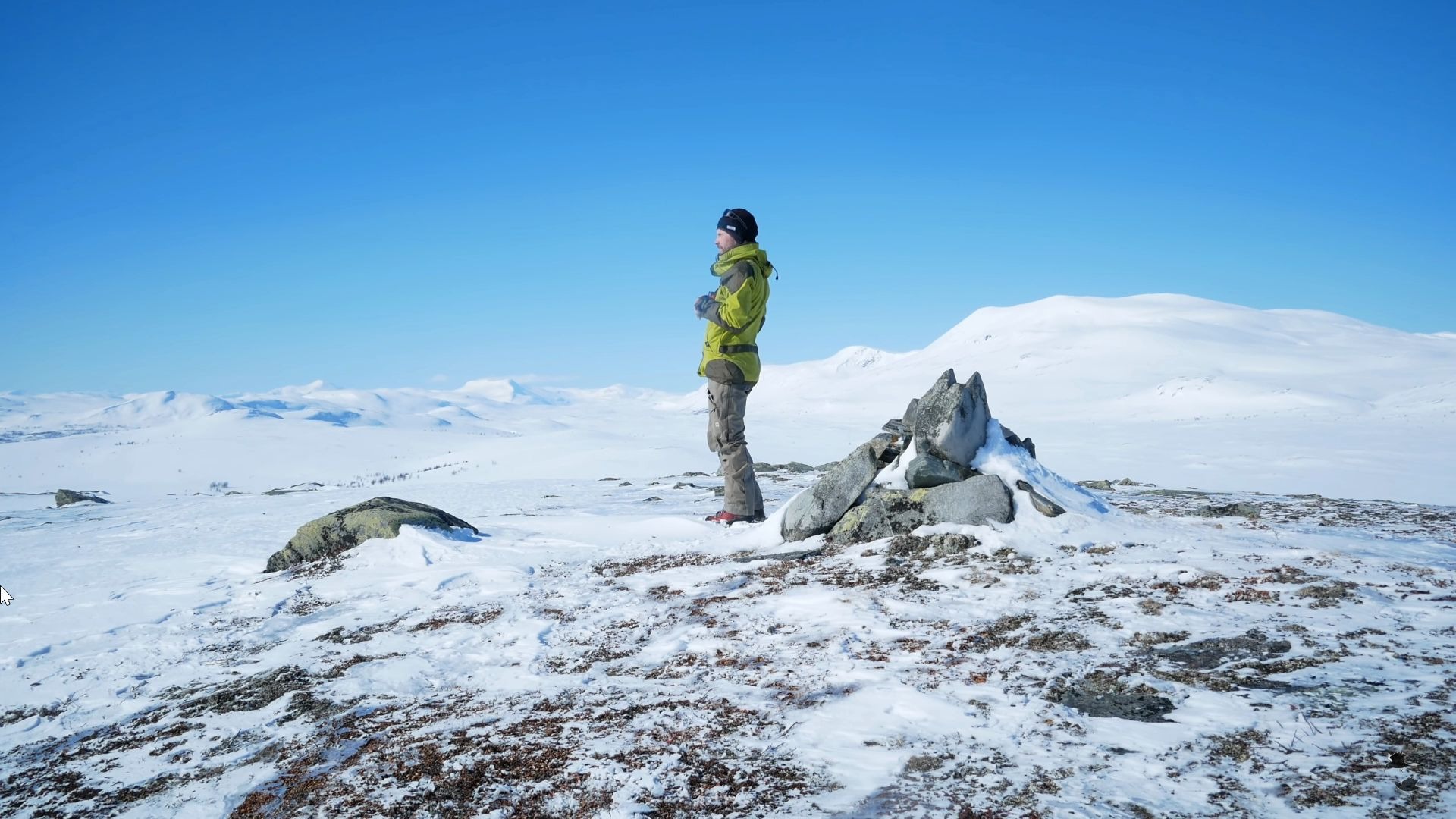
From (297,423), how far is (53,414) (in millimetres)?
146795

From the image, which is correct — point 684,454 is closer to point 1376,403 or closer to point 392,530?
point 392,530

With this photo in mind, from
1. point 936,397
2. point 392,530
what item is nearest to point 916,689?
point 936,397

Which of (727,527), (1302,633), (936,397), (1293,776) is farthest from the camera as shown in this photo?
(727,527)

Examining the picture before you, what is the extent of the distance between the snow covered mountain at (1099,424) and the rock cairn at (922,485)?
14911 millimetres

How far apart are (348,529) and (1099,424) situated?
140 ft

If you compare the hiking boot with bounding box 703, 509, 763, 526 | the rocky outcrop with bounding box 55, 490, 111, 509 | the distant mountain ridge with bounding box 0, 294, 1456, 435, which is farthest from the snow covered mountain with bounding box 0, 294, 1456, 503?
the hiking boot with bounding box 703, 509, 763, 526

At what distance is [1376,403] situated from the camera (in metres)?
40.5

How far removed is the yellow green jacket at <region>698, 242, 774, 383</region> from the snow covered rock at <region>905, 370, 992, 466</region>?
2141mm

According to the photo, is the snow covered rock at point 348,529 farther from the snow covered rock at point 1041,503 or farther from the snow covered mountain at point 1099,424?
the snow covered mountain at point 1099,424

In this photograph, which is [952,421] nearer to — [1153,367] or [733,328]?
[733,328]

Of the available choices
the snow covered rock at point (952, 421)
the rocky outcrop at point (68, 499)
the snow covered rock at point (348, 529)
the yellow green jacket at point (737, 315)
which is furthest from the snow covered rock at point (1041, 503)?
the rocky outcrop at point (68, 499)

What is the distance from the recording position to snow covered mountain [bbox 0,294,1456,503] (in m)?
24.9

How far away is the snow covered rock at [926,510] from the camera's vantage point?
7.39 meters

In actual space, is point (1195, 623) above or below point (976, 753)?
above
